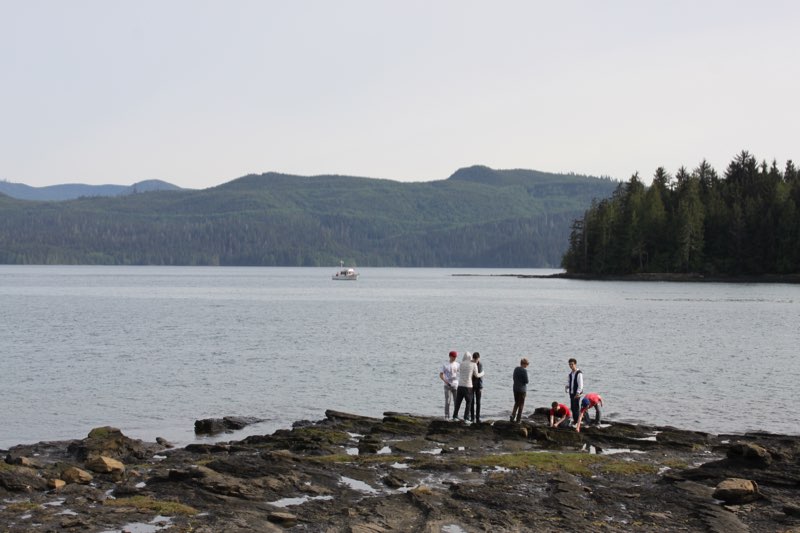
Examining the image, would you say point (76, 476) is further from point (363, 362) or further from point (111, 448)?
point (363, 362)

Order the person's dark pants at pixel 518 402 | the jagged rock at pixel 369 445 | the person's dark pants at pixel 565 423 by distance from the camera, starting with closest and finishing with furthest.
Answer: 1. the jagged rock at pixel 369 445
2. the person's dark pants at pixel 565 423
3. the person's dark pants at pixel 518 402

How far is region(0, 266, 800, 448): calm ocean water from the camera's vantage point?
3931cm

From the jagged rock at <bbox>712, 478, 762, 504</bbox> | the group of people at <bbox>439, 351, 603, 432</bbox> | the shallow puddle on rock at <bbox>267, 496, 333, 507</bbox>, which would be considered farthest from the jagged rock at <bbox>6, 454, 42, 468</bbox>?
the jagged rock at <bbox>712, 478, 762, 504</bbox>

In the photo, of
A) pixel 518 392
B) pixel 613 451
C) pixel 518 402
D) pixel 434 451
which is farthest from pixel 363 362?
pixel 613 451

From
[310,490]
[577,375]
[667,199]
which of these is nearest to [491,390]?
[577,375]

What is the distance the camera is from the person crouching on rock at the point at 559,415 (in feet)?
106

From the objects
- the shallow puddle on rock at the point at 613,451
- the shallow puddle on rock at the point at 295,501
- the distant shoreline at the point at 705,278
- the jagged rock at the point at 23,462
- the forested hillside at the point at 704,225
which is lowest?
the shallow puddle on rock at the point at 613,451

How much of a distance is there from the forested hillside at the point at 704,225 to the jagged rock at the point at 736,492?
14678 cm

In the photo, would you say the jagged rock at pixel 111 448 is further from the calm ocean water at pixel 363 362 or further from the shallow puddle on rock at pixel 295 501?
the shallow puddle on rock at pixel 295 501

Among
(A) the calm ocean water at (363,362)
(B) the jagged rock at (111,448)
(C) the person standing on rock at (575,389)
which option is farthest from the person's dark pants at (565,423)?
(B) the jagged rock at (111,448)

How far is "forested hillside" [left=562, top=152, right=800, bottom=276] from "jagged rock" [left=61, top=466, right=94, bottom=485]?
15090 cm

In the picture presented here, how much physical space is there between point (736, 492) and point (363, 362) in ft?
124

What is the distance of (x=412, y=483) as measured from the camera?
23.9m

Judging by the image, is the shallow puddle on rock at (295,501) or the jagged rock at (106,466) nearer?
the shallow puddle on rock at (295,501)
